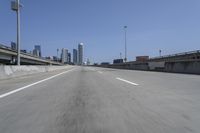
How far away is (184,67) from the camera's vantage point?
118 ft

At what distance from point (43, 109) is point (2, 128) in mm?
2209

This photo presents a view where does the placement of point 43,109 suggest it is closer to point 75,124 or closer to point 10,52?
point 75,124

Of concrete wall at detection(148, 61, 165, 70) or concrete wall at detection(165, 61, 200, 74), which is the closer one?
concrete wall at detection(165, 61, 200, 74)

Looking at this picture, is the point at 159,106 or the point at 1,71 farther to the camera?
the point at 1,71

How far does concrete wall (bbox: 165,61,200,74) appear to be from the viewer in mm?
32344

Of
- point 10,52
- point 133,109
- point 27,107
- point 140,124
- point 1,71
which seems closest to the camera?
point 140,124

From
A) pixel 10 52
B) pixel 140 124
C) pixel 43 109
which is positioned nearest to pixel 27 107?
pixel 43 109

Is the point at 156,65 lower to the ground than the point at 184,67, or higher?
higher

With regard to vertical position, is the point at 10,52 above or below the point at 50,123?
above

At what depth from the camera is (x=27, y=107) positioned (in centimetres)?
825

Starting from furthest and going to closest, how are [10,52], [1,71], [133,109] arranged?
[10,52]
[1,71]
[133,109]

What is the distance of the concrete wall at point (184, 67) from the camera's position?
32.3 meters

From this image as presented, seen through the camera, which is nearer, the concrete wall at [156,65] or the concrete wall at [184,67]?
the concrete wall at [184,67]

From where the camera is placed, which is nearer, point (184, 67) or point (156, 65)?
point (184, 67)
